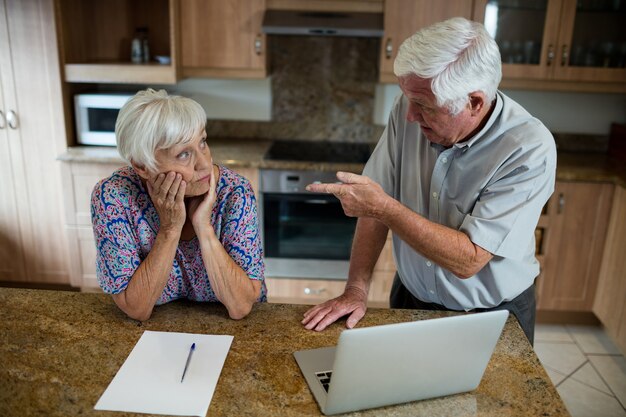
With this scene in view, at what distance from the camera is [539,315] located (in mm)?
3309

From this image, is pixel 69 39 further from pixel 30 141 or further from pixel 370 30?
pixel 370 30

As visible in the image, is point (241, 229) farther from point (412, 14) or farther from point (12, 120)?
point (12, 120)

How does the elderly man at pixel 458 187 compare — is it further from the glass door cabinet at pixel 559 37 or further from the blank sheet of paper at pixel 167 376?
the glass door cabinet at pixel 559 37

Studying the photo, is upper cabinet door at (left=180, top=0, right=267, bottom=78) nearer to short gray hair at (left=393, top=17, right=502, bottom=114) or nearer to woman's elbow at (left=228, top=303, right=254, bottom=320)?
short gray hair at (left=393, top=17, right=502, bottom=114)

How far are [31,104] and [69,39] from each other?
405 mm

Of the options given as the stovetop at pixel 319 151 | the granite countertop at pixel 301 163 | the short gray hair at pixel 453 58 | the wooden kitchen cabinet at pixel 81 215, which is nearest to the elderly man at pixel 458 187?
the short gray hair at pixel 453 58

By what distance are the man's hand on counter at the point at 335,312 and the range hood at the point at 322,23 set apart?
5.95 ft

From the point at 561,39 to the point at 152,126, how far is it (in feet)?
8.06

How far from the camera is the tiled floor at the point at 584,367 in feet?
8.43

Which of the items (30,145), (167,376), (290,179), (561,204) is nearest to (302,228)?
(290,179)

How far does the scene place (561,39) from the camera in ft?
9.91

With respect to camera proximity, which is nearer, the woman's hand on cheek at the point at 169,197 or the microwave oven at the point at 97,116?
the woman's hand on cheek at the point at 169,197

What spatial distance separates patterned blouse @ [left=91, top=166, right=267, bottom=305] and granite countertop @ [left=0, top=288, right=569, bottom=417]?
0.25ft

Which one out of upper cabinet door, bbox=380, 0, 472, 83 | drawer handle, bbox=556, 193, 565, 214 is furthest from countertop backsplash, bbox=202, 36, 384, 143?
drawer handle, bbox=556, 193, 565, 214
